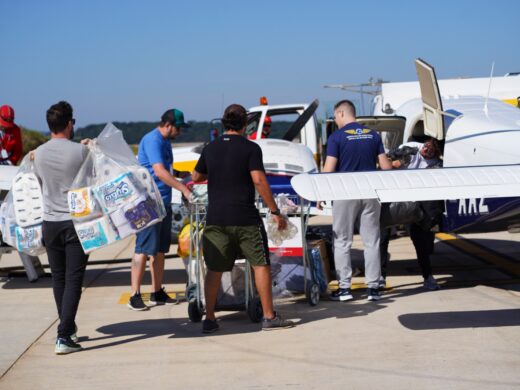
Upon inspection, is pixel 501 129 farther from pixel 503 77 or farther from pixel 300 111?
pixel 503 77

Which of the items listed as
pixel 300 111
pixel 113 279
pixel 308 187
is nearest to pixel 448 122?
pixel 308 187

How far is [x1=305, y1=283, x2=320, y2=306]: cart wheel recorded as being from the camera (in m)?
7.62

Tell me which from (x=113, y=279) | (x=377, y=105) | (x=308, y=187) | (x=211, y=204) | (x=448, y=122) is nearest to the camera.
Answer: (x=308, y=187)

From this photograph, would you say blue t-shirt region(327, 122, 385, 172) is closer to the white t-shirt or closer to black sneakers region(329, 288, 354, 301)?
the white t-shirt

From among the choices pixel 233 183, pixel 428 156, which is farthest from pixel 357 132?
pixel 233 183

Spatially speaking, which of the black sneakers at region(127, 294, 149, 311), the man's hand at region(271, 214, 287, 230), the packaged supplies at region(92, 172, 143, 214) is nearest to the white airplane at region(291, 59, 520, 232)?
the man's hand at region(271, 214, 287, 230)

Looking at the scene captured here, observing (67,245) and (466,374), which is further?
(67,245)

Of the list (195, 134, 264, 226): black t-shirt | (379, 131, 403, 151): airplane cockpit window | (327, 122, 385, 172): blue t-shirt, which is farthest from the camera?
(379, 131, 403, 151): airplane cockpit window

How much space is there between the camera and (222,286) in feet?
24.0

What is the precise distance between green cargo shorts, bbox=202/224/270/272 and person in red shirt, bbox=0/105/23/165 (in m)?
4.46

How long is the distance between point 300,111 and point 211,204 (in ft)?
27.0

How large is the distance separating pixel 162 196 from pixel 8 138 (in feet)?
10.7

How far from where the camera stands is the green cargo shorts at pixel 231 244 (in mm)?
6508

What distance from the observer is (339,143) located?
25.7 ft
